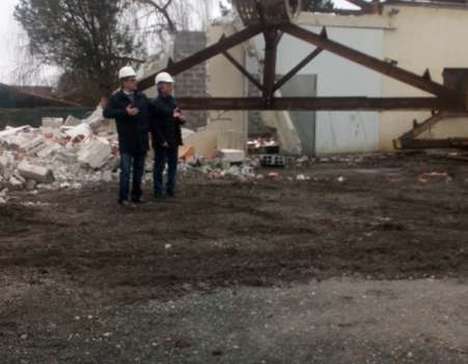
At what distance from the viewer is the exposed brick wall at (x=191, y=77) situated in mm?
20562

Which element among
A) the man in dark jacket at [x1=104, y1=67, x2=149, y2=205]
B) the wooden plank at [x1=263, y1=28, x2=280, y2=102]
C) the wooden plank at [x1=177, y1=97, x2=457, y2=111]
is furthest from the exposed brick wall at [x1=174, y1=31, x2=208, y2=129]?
the man in dark jacket at [x1=104, y1=67, x2=149, y2=205]

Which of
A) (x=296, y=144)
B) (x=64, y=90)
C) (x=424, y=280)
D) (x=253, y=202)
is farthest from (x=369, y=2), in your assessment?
(x=64, y=90)

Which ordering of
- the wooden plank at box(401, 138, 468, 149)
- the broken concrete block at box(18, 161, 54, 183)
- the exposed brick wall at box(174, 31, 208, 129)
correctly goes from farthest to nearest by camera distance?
1. the exposed brick wall at box(174, 31, 208, 129)
2. the wooden plank at box(401, 138, 468, 149)
3. the broken concrete block at box(18, 161, 54, 183)

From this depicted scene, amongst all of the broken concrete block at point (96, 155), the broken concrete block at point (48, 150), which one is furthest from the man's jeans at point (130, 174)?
the broken concrete block at point (48, 150)

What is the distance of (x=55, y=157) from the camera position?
50.1 ft

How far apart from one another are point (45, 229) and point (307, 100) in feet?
16.7

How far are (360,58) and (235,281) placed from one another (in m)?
6.38

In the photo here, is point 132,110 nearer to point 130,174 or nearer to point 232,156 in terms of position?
point 130,174

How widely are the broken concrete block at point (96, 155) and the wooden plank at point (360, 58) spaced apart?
4484 millimetres

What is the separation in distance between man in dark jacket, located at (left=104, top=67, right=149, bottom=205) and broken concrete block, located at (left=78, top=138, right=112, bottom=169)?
4.16 meters

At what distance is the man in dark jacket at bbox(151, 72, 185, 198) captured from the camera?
35.9 feet

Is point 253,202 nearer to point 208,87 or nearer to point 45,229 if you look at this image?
point 45,229

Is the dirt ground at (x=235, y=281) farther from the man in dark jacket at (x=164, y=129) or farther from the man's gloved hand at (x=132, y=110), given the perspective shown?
the man's gloved hand at (x=132, y=110)

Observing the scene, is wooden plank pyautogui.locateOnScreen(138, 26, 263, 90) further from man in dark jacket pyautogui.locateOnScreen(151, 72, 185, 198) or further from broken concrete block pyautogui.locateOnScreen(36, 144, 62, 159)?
broken concrete block pyautogui.locateOnScreen(36, 144, 62, 159)
